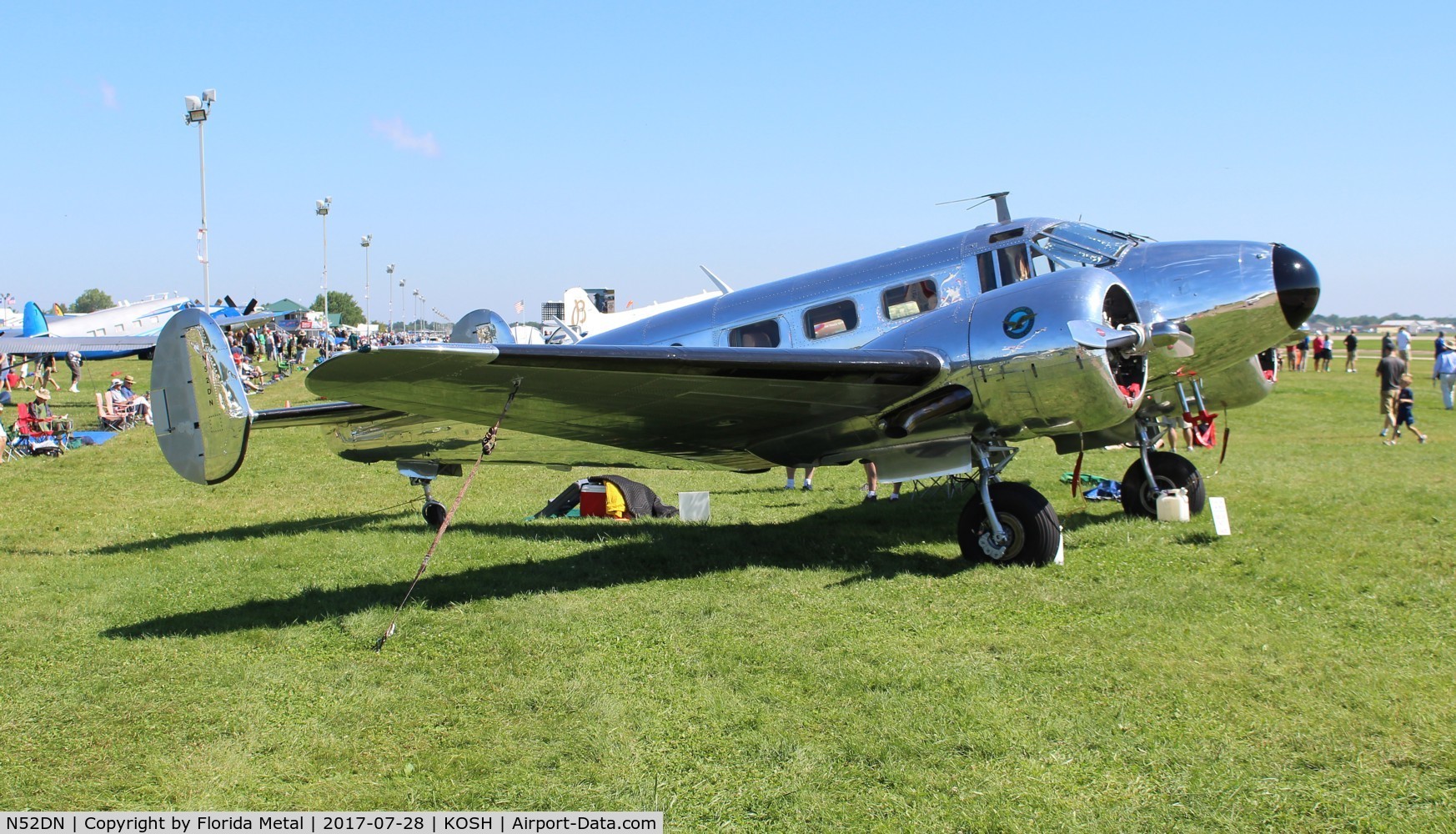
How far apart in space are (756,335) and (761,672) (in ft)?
14.9

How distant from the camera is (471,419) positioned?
23.3ft

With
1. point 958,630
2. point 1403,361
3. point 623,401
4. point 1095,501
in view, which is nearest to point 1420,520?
point 1095,501

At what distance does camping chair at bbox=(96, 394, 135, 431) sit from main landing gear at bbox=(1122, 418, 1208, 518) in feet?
63.9

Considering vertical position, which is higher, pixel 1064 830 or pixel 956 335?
pixel 956 335

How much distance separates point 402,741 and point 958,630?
3.32 m

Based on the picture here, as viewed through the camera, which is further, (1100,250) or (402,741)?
(1100,250)

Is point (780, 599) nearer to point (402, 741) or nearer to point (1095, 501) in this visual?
point (402, 741)

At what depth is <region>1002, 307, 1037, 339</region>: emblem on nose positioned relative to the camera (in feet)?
23.3

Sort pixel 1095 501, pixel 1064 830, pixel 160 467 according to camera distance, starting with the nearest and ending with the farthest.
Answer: pixel 1064 830 < pixel 1095 501 < pixel 160 467

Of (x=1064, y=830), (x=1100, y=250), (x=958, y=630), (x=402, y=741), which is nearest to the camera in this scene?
(x=1064, y=830)

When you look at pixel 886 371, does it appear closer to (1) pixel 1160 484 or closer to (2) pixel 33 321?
(1) pixel 1160 484

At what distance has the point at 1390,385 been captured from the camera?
17.7m

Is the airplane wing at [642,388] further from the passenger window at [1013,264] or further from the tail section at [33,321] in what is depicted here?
the tail section at [33,321]

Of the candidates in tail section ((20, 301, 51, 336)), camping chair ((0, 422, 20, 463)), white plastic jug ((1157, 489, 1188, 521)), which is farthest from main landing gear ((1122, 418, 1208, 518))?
tail section ((20, 301, 51, 336))
